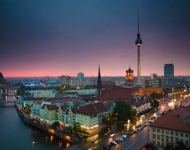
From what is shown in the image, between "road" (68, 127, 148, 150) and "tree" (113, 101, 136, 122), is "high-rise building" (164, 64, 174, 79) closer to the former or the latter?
"tree" (113, 101, 136, 122)

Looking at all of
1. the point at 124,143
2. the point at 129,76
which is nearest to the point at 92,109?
the point at 124,143

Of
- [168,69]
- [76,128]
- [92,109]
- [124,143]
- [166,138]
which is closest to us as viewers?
[166,138]

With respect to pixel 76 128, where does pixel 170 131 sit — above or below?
above

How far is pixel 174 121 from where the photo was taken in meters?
14.6

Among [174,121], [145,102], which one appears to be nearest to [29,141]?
[174,121]

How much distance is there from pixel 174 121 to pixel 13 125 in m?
19.0

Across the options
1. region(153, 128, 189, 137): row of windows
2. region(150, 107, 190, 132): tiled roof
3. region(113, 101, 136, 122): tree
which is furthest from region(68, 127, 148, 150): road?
region(113, 101, 136, 122): tree

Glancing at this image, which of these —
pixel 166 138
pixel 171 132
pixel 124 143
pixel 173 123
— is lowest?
pixel 124 143

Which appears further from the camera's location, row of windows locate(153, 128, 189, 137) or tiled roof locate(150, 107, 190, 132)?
tiled roof locate(150, 107, 190, 132)

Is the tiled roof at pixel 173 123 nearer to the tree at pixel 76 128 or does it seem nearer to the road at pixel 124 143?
the road at pixel 124 143

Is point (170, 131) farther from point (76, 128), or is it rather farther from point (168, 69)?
point (168, 69)

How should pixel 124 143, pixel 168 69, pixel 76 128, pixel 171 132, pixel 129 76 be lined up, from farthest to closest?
pixel 168 69 → pixel 129 76 → pixel 76 128 → pixel 124 143 → pixel 171 132

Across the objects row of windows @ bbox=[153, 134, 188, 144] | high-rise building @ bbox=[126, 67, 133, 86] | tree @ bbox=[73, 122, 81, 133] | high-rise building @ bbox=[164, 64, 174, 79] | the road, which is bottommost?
the road

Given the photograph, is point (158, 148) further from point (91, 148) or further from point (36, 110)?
point (36, 110)
